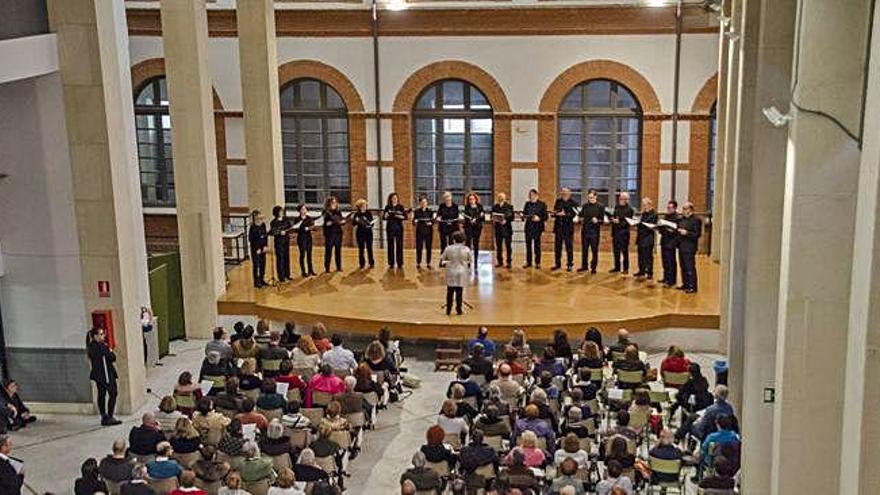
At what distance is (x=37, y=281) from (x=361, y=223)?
21.7 ft

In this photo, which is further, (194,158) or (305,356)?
(194,158)

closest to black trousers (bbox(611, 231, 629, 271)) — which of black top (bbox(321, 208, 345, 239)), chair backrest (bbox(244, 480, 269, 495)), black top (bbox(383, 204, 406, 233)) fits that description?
black top (bbox(383, 204, 406, 233))

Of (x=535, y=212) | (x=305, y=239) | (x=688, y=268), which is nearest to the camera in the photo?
(x=688, y=268)

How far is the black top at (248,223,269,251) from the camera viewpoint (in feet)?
64.4

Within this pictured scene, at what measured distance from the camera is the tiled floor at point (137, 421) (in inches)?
534

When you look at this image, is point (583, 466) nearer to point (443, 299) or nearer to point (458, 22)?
point (443, 299)

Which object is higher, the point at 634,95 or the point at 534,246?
the point at 634,95

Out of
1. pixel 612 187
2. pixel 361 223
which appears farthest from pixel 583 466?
pixel 612 187

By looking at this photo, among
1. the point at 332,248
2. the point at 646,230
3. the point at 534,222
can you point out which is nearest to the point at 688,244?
the point at 646,230

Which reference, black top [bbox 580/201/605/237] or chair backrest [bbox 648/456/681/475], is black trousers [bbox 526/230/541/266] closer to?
black top [bbox 580/201/605/237]

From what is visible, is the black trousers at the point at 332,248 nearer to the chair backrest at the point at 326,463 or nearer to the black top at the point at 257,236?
the black top at the point at 257,236

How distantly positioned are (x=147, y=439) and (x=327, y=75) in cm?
1402

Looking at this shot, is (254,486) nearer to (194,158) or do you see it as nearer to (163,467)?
(163,467)

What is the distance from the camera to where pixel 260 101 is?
71.2 ft
